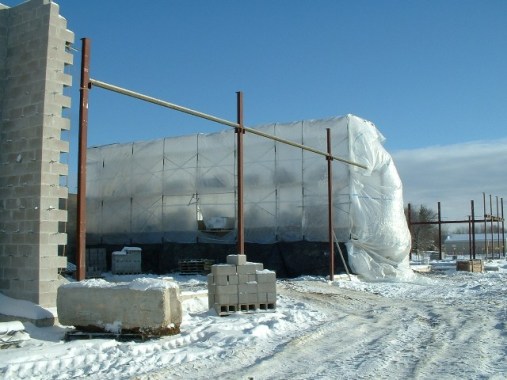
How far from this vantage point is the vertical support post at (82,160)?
9.90 metres

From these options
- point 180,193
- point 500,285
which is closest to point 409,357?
point 500,285

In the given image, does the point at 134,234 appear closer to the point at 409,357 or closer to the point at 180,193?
the point at 180,193

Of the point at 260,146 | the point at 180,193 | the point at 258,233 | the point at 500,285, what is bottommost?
the point at 500,285

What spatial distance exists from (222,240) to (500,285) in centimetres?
1336

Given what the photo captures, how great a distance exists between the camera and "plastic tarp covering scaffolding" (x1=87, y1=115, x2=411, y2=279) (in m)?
25.8

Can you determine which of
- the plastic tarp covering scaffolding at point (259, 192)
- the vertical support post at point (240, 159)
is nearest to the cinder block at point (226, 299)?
the vertical support post at point (240, 159)

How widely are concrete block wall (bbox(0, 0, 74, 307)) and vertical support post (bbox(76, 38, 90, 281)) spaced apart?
0.97 meters

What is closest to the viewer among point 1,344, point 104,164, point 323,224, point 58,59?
point 1,344

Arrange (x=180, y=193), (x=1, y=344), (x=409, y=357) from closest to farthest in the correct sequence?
(x=409, y=357)
(x=1, y=344)
(x=180, y=193)

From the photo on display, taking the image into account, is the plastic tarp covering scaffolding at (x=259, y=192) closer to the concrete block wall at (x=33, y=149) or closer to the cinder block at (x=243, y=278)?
the cinder block at (x=243, y=278)

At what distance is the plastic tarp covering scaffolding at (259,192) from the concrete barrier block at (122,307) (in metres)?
16.4

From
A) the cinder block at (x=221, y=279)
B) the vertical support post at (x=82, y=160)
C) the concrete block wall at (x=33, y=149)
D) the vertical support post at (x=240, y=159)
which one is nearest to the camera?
the vertical support post at (x=82, y=160)

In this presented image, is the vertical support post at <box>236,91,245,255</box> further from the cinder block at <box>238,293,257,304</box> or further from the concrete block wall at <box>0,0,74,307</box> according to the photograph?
the concrete block wall at <box>0,0,74,307</box>

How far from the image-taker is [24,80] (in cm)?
1129
